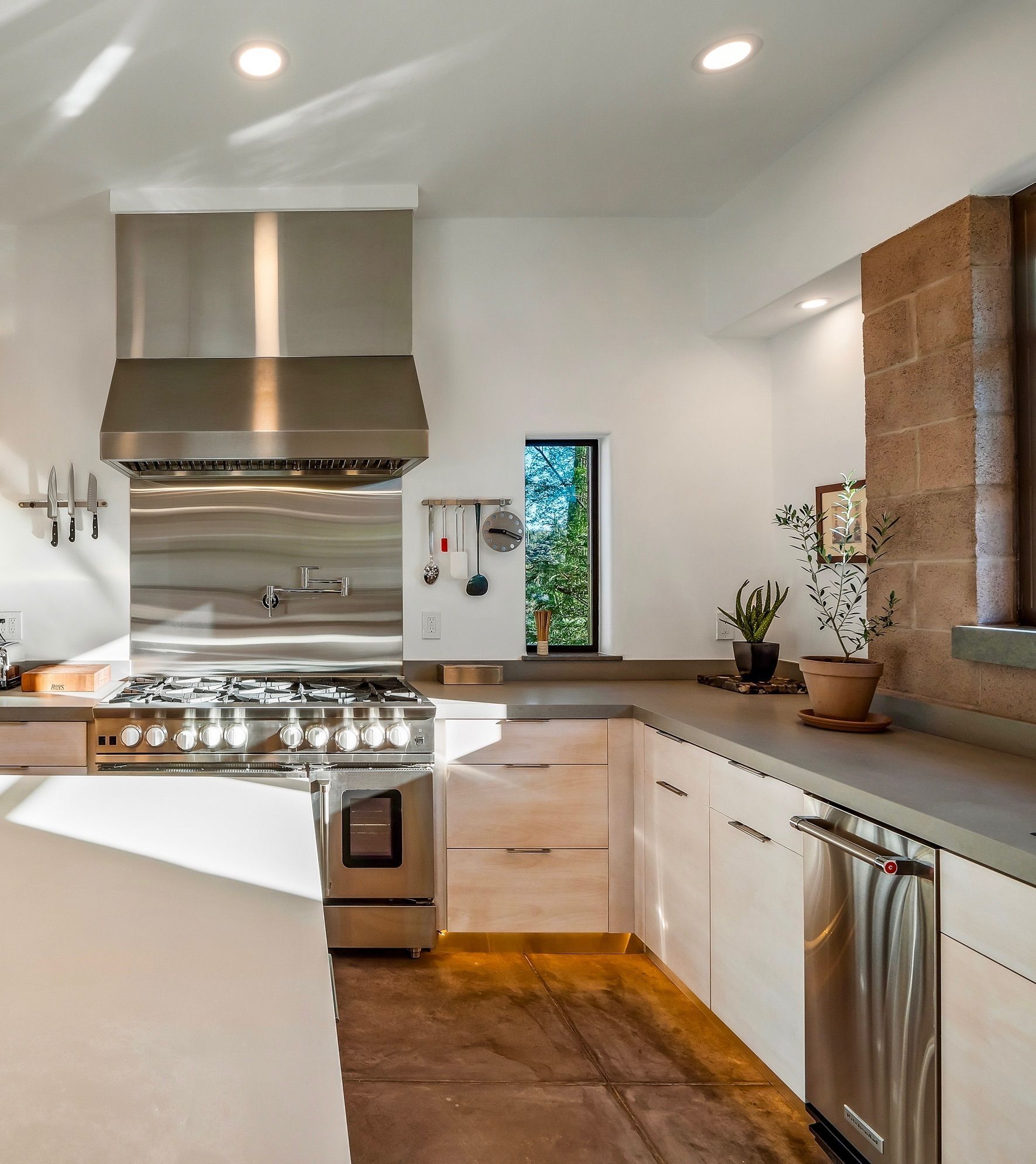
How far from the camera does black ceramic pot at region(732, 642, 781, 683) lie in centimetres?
301

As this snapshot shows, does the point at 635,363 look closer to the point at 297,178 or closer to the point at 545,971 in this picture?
the point at 297,178

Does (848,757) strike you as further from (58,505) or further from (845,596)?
(58,505)

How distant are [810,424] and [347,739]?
6.84ft

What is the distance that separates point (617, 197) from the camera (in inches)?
124

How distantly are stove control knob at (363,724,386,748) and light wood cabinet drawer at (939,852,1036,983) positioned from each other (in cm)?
173

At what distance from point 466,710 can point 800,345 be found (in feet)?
6.32

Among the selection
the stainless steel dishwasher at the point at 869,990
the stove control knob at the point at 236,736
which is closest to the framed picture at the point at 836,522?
the stainless steel dishwasher at the point at 869,990

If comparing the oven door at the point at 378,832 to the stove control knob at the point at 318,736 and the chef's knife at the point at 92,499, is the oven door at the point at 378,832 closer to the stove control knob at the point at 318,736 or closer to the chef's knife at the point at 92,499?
the stove control knob at the point at 318,736

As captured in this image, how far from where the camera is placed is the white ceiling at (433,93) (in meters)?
2.05

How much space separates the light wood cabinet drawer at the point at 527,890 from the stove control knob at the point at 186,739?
918mm

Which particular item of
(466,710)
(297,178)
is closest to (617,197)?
(297,178)

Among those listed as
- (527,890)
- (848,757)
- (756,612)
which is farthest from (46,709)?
(756,612)

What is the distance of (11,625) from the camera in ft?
10.6

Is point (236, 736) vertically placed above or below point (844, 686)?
below
